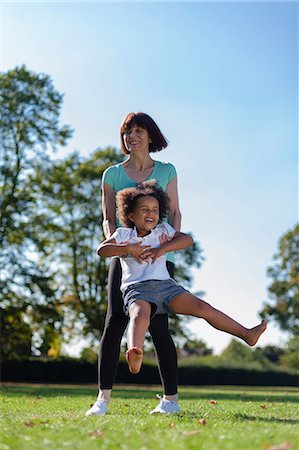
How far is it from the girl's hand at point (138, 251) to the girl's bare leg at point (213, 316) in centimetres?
40

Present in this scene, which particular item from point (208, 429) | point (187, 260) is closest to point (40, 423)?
point (208, 429)

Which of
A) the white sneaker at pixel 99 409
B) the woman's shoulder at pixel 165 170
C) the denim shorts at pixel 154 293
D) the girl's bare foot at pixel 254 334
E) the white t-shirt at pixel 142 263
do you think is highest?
the woman's shoulder at pixel 165 170

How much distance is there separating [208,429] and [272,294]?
4401cm

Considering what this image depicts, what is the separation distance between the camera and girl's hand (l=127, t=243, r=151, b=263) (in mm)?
5114

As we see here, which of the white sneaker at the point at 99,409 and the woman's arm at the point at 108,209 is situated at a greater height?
the woman's arm at the point at 108,209

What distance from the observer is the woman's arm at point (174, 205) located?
574 cm

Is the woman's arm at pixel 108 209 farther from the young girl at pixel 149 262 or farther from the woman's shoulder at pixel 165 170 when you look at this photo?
the woman's shoulder at pixel 165 170

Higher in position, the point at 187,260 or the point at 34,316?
the point at 187,260

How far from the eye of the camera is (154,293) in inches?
→ 198

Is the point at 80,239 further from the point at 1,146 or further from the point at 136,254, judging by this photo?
the point at 136,254

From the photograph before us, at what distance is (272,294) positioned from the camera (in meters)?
46.9

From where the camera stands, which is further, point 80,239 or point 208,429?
point 80,239

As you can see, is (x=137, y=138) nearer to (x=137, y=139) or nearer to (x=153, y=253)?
(x=137, y=139)

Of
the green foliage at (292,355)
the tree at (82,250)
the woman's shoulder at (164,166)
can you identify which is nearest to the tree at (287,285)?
the green foliage at (292,355)
